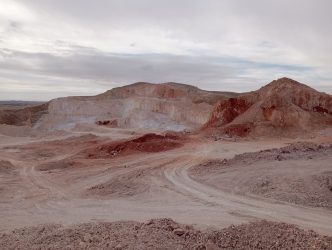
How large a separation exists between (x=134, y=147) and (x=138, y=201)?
11597 millimetres

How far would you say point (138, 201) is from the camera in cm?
1384

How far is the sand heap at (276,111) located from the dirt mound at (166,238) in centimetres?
2372

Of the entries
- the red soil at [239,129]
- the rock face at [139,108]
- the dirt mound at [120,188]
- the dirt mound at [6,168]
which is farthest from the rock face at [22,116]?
the dirt mound at [120,188]

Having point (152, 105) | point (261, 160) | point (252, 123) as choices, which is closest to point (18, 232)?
point (261, 160)

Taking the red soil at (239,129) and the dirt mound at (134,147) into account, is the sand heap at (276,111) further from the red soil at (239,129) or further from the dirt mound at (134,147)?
the dirt mound at (134,147)

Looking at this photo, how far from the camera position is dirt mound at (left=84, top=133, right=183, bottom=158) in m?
24.7

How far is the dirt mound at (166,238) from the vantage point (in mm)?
7469

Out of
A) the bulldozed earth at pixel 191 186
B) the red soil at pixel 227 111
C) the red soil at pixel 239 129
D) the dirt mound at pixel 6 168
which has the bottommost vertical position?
the dirt mound at pixel 6 168

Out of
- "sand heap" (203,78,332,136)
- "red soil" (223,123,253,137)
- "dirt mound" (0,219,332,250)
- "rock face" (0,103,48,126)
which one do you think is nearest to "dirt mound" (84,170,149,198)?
"dirt mound" (0,219,332,250)

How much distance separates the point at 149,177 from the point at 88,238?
9.29m

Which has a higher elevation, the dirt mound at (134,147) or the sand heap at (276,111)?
the sand heap at (276,111)

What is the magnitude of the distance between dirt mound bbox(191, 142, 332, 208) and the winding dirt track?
0.57m

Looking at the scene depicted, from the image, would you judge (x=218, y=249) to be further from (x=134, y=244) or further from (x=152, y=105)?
(x=152, y=105)

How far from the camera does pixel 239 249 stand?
7660 millimetres
